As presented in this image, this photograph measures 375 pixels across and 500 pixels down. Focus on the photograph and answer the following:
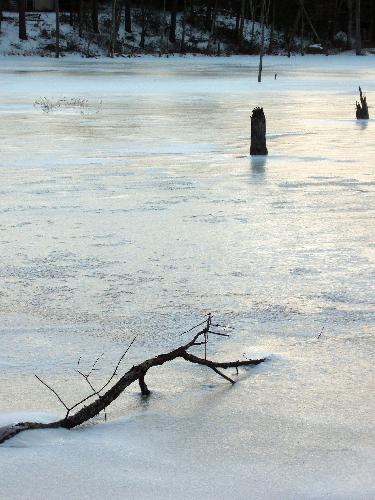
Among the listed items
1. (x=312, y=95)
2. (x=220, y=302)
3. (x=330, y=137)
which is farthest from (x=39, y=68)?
(x=220, y=302)

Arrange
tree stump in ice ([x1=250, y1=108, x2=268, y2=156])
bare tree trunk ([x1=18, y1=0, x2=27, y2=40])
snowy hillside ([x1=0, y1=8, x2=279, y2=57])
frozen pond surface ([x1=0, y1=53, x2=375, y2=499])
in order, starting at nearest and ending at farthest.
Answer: frozen pond surface ([x1=0, y1=53, x2=375, y2=499]) → tree stump in ice ([x1=250, y1=108, x2=268, y2=156]) → bare tree trunk ([x1=18, y1=0, x2=27, y2=40]) → snowy hillside ([x1=0, y1=8, x2=279, y2=57])

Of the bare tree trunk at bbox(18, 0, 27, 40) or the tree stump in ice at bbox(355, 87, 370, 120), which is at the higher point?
the bare tree trunk at bbox(18, 0, 27, 40)

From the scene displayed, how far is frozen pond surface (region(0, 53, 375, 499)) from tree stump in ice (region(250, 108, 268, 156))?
29 cm

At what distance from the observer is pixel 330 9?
7944 centimetres

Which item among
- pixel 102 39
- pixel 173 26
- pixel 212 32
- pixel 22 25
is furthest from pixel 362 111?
pixel 212 32

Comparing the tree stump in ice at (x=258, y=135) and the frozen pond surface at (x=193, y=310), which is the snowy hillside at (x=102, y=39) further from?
the frozen pond surface at (x=193, y=310)

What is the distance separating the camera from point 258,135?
1448cm

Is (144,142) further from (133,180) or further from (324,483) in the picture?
(324,483)

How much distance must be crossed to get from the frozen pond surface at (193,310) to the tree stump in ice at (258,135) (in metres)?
0.29

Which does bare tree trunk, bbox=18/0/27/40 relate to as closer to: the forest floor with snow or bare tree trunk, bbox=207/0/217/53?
the forest floor with snow

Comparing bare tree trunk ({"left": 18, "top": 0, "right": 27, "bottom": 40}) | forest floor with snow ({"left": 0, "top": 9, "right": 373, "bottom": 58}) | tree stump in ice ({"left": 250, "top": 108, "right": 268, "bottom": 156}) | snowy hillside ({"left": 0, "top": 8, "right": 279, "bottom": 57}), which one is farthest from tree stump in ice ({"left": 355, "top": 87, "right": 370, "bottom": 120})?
bare tree trunk ({"left": 18, "top": 0, "right": 27, "bottom": 40})

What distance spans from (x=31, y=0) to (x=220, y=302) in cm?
7304

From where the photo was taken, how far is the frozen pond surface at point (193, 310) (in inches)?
148

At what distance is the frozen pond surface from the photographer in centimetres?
377
